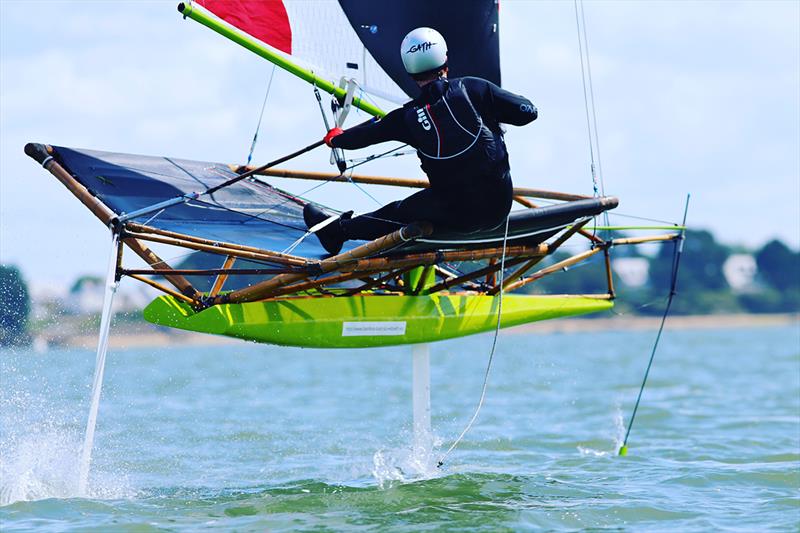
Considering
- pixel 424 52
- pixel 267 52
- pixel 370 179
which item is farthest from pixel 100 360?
pixel 370 179

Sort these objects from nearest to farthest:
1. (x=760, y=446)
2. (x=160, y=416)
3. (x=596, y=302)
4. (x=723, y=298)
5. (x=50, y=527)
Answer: (x=50, y=527) → (x=596, y=302) → (x=760, y=446) → (x=160, y=416) → (x=723, y=298)

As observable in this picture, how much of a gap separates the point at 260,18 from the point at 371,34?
807 millimetres

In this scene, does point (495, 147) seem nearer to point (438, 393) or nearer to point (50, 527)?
point (50, 527)

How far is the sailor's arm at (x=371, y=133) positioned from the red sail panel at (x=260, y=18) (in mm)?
1039

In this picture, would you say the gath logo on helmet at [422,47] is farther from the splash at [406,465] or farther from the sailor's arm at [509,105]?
the splash at [406,465]

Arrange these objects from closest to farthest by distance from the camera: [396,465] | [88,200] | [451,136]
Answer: [451,136], [88,200], [396,465]

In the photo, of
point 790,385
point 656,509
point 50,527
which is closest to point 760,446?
point 656,509

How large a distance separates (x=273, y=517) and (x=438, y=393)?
1122cm

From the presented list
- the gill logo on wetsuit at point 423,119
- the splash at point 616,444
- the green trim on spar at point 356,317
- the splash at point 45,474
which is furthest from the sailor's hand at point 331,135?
the splash at point 616,444

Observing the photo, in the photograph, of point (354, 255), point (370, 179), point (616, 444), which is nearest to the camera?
point (354, 255)

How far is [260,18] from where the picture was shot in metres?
7.04

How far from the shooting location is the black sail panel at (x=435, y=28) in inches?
294

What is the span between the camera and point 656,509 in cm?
603

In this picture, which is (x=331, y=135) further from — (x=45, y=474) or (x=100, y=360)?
(x=45, y=474)
